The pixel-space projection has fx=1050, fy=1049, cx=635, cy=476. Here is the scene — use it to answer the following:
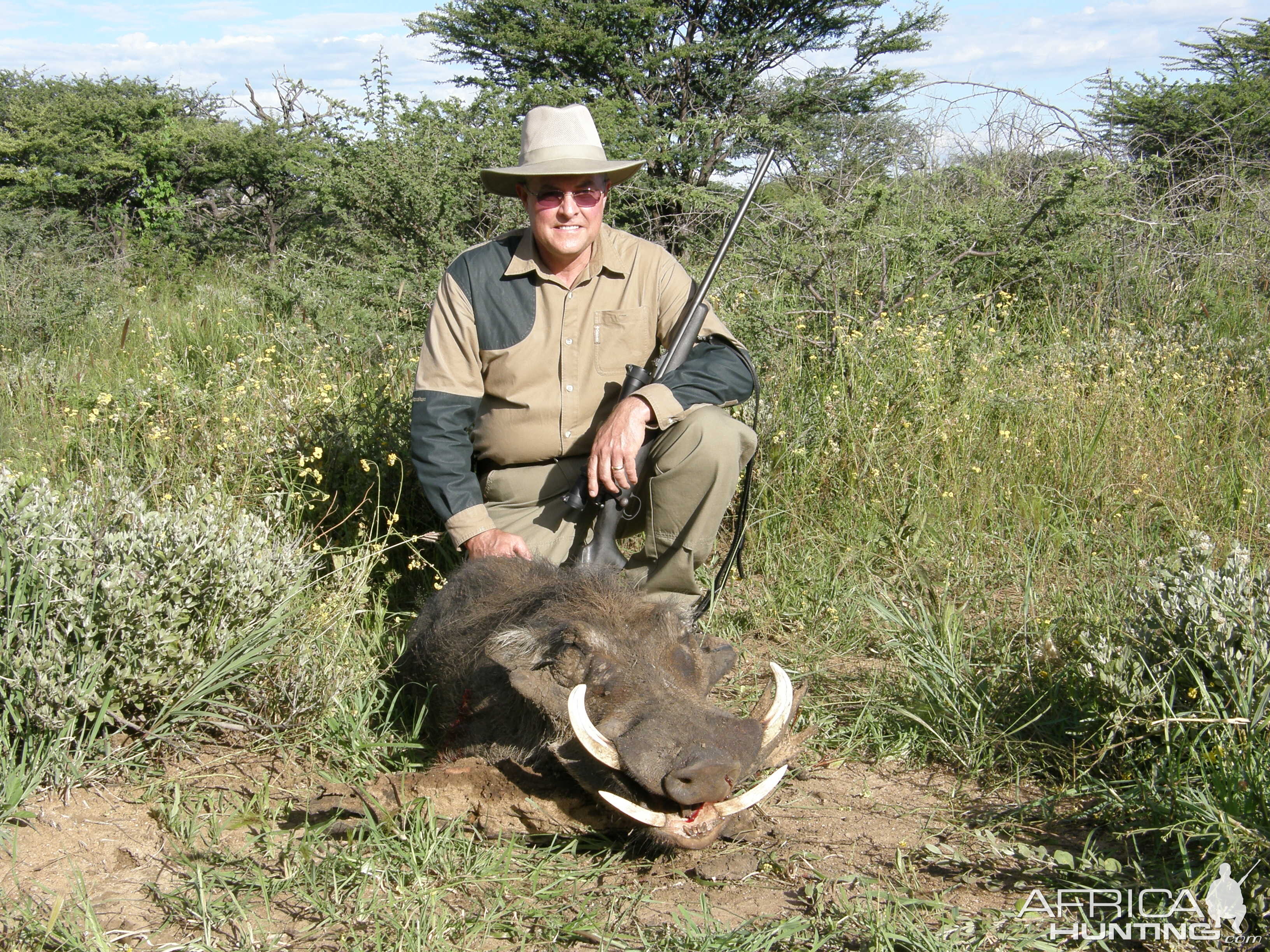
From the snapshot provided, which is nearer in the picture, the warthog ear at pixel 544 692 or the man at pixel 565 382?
the warthog ear at pixel 544 692

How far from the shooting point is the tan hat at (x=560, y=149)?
3705mm

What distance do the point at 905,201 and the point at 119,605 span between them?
223 inches

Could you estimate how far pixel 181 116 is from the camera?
11992 millimetres

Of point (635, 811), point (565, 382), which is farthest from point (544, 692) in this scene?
point (565, 382)

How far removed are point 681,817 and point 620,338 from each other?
7.18 feet

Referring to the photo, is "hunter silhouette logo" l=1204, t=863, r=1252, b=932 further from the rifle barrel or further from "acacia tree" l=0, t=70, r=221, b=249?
"acacia tree" l=0, t=70, r=221, b=249

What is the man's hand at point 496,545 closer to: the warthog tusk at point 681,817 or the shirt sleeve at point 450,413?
the shirt sleeve at point 450,413

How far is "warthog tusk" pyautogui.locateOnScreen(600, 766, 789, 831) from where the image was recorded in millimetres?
2129

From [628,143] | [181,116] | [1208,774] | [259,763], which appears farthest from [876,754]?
[181,116]

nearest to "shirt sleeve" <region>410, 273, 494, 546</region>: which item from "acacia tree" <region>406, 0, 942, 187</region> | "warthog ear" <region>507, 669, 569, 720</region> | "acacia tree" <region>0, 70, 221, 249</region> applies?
"warthog ear" <region>507, 669, 569, 720</region>

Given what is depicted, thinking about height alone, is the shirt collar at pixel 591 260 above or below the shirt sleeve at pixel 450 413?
above

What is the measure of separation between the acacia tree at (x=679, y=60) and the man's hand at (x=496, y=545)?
5.51 meters

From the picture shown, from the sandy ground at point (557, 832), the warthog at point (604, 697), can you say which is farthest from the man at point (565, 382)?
the sandy ground at point (557, 832)

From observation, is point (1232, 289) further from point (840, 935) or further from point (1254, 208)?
point (840, 935)
